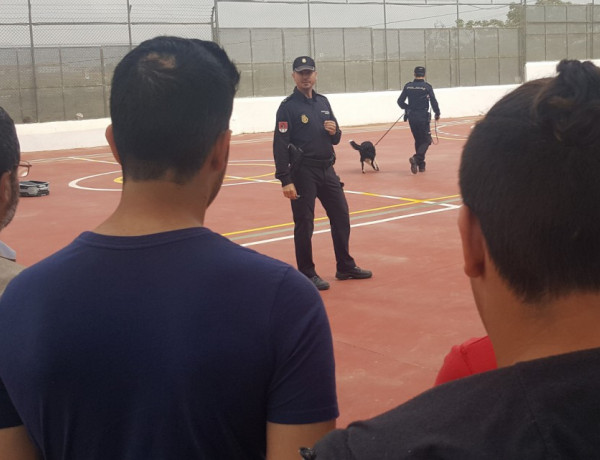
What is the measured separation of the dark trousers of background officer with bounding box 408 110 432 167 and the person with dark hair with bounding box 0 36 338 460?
13636 millimetres

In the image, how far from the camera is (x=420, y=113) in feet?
49.8

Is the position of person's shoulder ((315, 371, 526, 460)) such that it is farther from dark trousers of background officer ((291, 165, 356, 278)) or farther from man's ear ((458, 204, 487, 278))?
dark trousers of background officer ((291, 165, 356, 278))

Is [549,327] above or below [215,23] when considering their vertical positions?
below

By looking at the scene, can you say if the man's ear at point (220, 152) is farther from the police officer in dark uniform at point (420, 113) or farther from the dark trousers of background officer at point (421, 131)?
the dark trousers of background officer at point (421, 131)

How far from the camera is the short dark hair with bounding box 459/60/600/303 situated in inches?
40.4

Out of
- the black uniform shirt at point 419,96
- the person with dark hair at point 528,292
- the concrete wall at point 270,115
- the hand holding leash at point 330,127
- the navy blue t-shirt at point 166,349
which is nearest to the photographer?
the person with dark hair at point 528,292

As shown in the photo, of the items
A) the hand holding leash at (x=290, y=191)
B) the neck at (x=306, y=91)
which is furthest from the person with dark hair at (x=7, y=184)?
the neck at (x=306, y=91)

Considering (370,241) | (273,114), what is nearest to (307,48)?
(273,114)

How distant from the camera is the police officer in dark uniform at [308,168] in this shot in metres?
7.28

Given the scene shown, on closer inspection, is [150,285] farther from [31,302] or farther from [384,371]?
[384,371]

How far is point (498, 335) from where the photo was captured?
1.15 meters

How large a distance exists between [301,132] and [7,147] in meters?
5.23

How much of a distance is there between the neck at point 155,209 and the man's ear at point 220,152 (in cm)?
8

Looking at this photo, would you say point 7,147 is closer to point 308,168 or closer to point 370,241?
point 308,168
